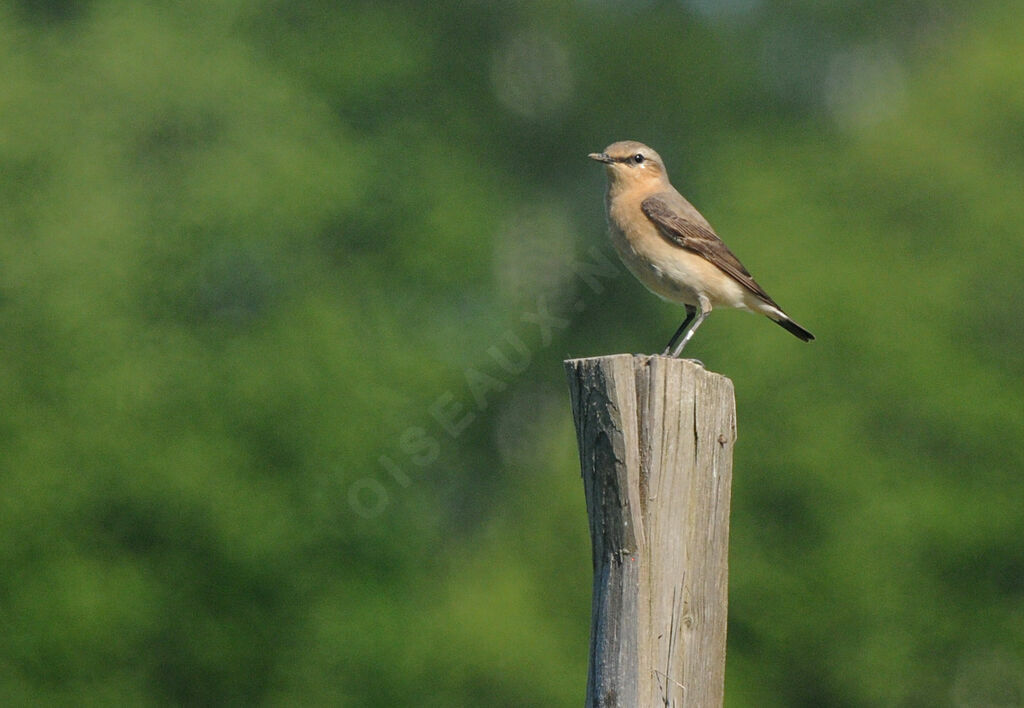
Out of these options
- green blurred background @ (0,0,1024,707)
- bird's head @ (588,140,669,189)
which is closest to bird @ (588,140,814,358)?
bird's head @ (588,140,669,189)

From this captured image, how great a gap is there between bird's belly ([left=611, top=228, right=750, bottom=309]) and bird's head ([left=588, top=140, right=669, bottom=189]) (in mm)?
735

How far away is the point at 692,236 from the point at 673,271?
1.18 feet

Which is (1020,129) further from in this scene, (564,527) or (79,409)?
(79,409)

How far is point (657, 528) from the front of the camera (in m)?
5.38

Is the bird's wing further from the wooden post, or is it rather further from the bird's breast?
the wooden post

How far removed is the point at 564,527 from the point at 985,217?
977cm

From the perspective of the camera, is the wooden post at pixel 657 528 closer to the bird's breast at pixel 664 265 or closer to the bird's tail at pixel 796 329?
the bird's breast at pixel 664 265

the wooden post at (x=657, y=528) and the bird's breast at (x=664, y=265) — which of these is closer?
the wooden post at (x=657, y=528)

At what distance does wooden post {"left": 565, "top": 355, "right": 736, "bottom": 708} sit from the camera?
531 centimetres

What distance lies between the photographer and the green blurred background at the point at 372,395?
882 inches

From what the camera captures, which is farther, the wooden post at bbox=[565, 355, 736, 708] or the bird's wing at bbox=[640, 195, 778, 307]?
the bird's wing at bbox=[640, 195, 778, 307]

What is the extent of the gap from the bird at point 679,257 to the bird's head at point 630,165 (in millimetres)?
152

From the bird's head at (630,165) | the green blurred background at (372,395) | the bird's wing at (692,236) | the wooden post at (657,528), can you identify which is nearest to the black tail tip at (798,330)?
the bird's wing at (692,236)

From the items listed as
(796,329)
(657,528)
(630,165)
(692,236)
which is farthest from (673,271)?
(657,528)
